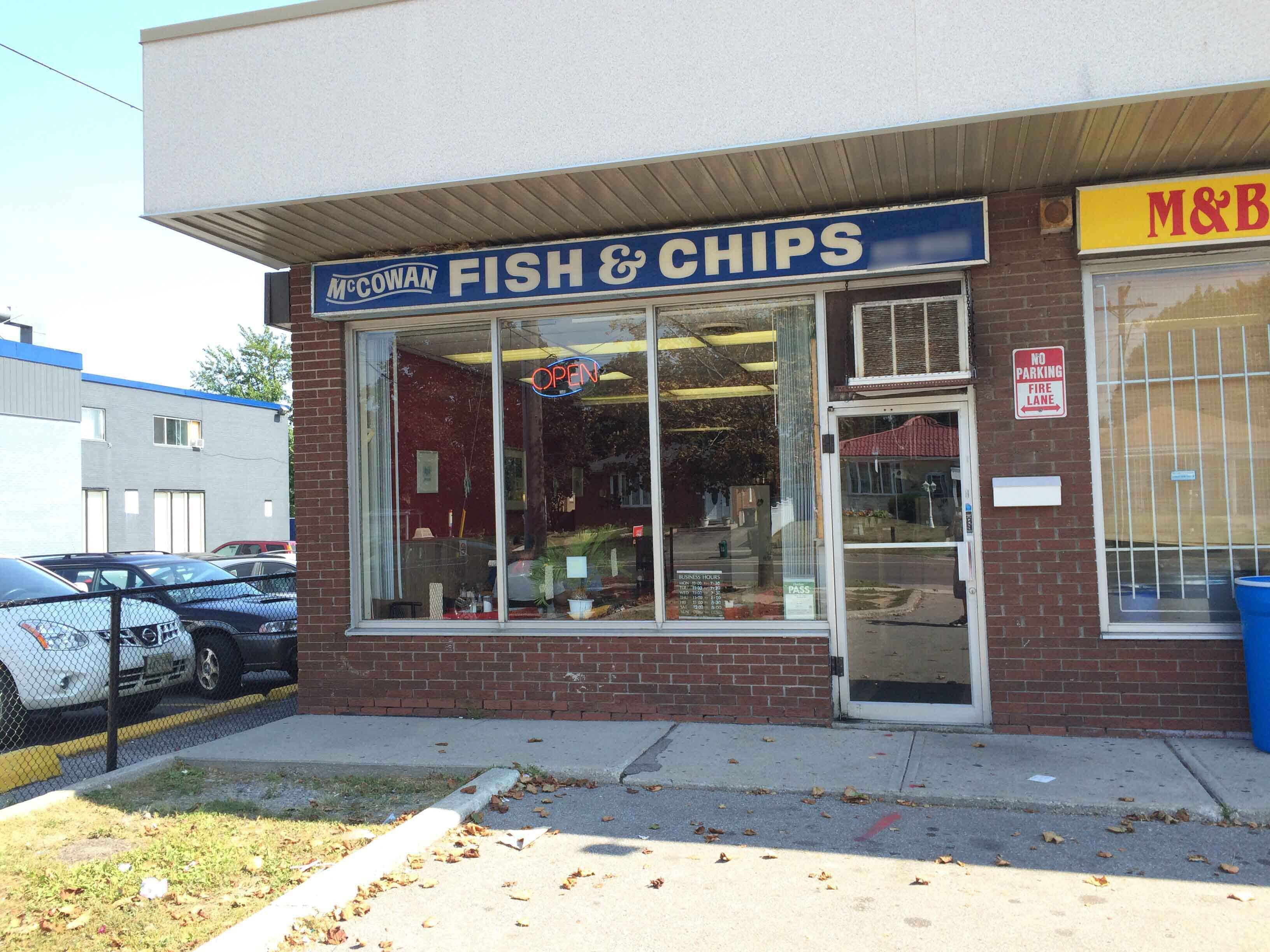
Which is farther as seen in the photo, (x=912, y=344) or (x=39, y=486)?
(x=39, y=486)

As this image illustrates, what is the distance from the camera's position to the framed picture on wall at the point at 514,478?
27.1ft

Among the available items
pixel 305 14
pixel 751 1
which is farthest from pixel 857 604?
pixel 305 14

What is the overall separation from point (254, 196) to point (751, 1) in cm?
350

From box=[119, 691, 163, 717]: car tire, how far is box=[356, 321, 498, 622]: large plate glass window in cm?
245

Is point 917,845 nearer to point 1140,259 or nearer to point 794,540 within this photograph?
point 794,540

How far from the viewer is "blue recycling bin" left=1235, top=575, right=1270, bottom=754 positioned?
19.8ft

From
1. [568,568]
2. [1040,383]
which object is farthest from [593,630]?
[1040,383]

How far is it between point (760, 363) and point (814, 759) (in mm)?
2982

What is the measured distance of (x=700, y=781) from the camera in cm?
611

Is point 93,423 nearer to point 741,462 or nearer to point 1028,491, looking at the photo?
point 741,462

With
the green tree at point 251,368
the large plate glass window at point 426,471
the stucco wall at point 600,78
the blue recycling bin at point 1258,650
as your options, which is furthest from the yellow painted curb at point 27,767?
the green tree at point 251,368

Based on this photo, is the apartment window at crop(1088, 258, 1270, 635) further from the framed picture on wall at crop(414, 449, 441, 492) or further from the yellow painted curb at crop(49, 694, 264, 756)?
the yellow painted curb at crop(49, 694, 264, 756)

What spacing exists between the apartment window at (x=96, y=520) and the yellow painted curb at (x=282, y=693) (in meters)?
28.1

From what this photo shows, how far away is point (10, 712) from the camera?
765 centimetres
